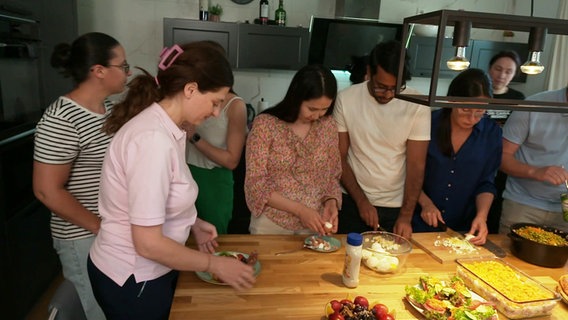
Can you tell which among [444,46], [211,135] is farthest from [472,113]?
[444,46]

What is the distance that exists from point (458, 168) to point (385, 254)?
672 millimetres

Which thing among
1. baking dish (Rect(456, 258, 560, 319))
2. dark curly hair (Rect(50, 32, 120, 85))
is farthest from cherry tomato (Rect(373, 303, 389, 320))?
dark curly hair (Rect(50, 32, 120, 85))

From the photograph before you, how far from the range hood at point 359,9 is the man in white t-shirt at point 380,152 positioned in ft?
7.27

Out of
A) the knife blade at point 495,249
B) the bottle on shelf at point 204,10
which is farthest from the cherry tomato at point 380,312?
the bottle on shelf at point 204,10

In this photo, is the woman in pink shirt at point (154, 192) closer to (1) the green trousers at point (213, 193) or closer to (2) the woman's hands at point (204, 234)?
(2) the woman's hands at point (204, 234)

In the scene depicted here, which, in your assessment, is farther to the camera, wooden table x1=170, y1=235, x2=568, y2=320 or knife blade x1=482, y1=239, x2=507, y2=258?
knife blade x1=482, y1=239, x2=507, y2=258

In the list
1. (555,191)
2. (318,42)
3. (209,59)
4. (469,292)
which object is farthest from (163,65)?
(318,42)

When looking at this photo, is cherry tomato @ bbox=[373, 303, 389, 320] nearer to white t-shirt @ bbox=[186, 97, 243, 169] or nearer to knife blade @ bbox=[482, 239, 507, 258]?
knife blade @ bbox=[482, 239, 507, 258]

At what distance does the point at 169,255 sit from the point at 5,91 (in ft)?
5.74

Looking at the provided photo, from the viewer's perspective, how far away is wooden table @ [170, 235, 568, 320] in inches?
46.8

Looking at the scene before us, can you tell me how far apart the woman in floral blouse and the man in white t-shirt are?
0.45ft

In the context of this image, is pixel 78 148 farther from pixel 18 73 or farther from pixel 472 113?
pixel 472 113

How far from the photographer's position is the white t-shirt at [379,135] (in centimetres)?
184

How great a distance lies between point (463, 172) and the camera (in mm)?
1855
